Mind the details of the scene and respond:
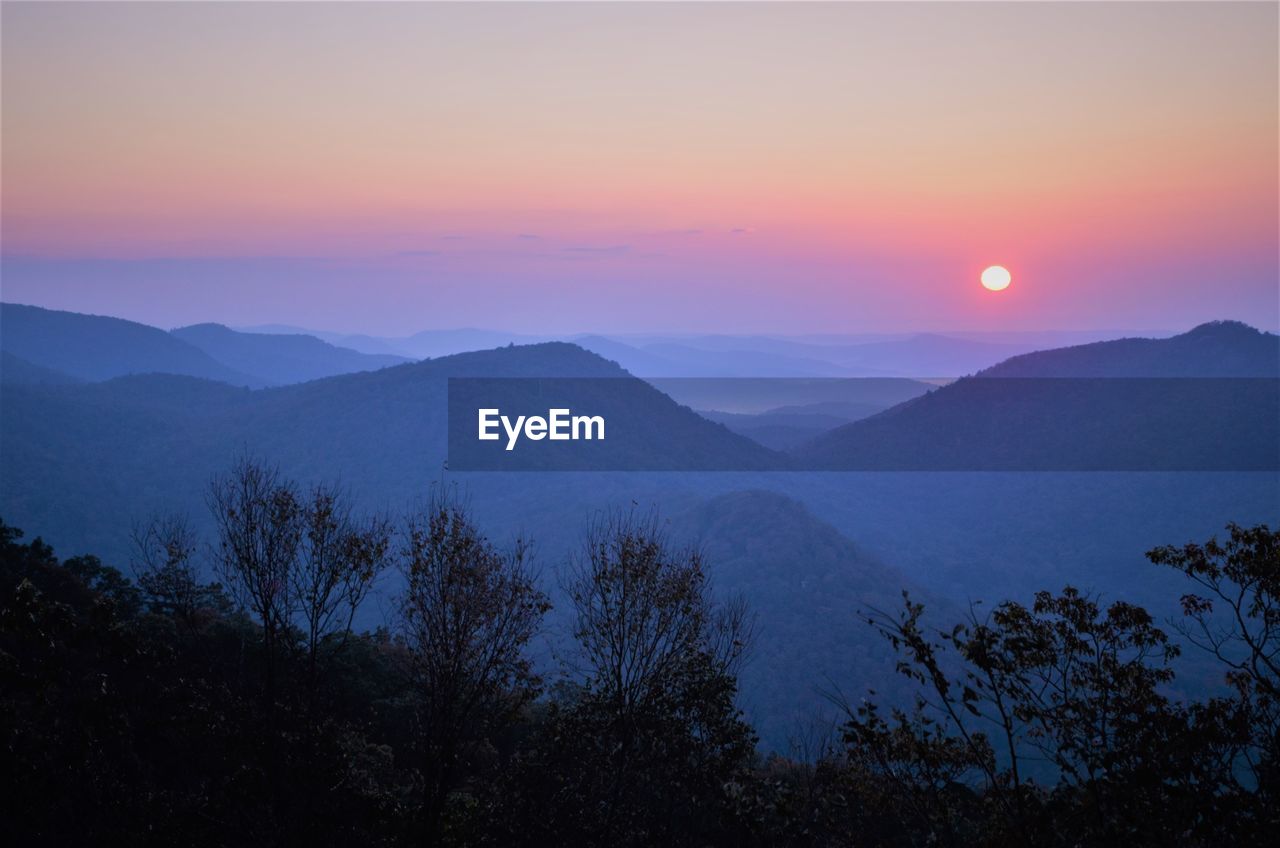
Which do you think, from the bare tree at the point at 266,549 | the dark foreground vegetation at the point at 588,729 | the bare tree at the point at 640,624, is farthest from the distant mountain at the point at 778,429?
the bare tree at the point at 640,624

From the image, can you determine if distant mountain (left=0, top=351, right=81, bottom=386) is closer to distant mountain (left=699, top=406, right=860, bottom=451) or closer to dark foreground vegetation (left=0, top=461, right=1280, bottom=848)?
distant mountain (left=699, top=406, right=860, bottom=451)

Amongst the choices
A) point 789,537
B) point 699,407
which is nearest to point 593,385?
point 699,407

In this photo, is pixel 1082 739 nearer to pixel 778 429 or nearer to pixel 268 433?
pixel 268 433

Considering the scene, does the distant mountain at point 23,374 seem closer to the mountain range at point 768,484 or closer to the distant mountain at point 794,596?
the mountain range at point 768,484

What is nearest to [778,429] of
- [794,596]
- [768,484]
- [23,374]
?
[768,484]

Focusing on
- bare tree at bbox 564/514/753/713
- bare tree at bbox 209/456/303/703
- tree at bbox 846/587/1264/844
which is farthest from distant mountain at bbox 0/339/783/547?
tree at bbox 846/587/1264/844

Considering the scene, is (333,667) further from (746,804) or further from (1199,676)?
(1199,676)
